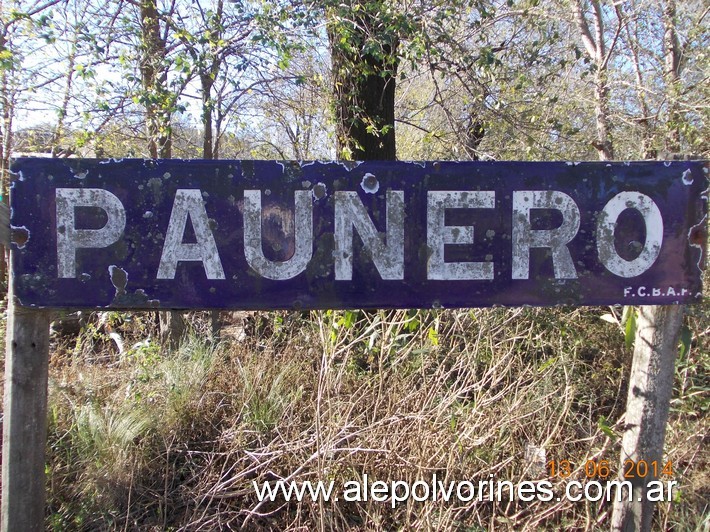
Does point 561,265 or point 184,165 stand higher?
point 184,165

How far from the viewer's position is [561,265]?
5.82 feet

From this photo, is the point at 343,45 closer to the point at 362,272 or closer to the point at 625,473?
the point at 362,272

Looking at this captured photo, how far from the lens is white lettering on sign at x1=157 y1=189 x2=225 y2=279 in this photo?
173 cm

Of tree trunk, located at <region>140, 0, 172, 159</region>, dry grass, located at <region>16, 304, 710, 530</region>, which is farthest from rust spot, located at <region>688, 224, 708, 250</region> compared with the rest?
tree trunk, located at <region>140, 0, 172, 159</region>

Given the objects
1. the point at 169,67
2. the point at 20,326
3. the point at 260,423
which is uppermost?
the point at 169,67

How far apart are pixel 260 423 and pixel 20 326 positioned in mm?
1476

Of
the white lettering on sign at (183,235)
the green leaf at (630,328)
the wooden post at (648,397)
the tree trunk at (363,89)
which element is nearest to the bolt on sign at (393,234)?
the white lettering on sign at (183,235)

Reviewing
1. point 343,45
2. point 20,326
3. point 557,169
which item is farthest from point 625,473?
point 343,45

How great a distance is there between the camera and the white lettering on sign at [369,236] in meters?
1.76

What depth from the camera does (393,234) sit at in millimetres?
1766

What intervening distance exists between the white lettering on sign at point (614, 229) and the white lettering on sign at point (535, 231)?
0.11 meters

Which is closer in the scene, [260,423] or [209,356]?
[260,423]

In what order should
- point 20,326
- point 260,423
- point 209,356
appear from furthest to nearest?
point 209,356, point 260,423, point 20,326

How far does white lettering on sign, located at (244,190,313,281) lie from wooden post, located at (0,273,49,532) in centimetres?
76
